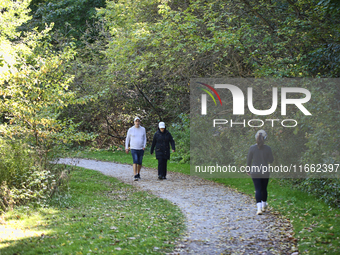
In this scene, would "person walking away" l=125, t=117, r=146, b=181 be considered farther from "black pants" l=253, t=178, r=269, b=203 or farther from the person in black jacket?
"black pants" l=253, t=178, r=269, b=203

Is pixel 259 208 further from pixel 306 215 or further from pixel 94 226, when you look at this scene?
pixel 94 226

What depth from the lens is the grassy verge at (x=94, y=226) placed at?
6.13m

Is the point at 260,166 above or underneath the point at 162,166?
above

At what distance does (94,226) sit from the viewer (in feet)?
24.0

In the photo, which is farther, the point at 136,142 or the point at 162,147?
the point at 162,147

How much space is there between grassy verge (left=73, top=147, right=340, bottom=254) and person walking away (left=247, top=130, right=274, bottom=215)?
0.56 metres

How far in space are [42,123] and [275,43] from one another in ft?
24.9

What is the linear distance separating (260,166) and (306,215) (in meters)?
1.34

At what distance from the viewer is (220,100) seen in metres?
16.1

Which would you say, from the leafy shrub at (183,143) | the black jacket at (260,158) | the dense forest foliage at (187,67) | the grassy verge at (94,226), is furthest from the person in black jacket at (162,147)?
the black jacket at (260,158)

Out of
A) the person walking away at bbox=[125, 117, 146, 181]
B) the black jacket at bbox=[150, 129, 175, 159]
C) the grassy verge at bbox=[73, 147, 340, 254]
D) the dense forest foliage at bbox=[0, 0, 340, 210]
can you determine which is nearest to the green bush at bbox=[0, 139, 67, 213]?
the dense forest foliage at bbox=[0, 0, 340, 210]

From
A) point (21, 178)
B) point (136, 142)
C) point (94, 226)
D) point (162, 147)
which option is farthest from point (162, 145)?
point (94, 226)

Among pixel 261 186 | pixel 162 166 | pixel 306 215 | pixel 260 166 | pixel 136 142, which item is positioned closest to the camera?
pixel 306 215

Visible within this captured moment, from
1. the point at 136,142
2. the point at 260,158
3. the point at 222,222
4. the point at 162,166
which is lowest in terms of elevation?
the point at 222,222
